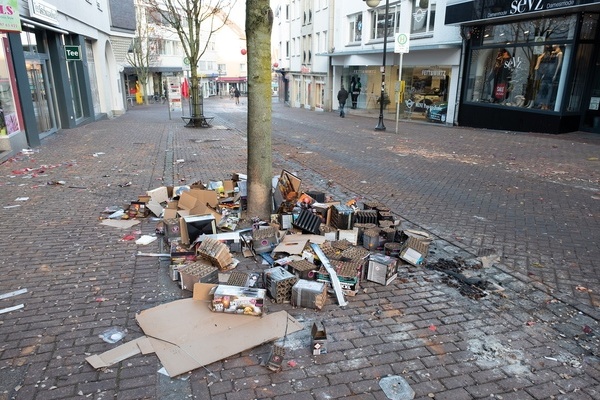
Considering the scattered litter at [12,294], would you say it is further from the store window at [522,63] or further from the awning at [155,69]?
the awning at [155,69]

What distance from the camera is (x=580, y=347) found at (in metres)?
3.50

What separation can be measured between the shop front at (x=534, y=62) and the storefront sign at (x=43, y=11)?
15560mm

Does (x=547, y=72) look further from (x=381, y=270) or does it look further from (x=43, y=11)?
(x=43, y=11)

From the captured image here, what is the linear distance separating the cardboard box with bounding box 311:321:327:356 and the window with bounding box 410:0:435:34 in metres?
20.8

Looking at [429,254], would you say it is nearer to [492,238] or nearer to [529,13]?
[492,238]

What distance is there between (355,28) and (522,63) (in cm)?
1431

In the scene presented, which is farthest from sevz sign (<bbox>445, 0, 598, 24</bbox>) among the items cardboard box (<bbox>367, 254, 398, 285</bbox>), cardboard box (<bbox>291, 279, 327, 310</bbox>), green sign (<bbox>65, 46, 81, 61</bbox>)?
green sign (<bbox>65, 46, 81, 61</bbox>)

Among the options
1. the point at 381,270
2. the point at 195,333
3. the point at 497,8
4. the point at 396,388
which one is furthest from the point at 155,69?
the point at 396,388

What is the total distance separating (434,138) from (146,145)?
10.3m

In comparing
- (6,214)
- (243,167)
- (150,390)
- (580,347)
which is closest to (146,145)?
(243,167)

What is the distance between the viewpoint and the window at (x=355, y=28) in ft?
92.0

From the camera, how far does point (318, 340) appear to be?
11.3ft

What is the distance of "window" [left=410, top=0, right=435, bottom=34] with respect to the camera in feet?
69.3

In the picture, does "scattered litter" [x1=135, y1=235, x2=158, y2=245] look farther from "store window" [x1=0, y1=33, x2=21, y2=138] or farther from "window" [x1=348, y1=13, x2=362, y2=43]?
"window" [x1=348, y1=13, x2=362, y2=43]
